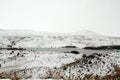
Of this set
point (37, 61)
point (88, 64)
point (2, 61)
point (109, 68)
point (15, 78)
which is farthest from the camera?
point (2, 61)

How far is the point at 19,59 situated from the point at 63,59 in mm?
8649

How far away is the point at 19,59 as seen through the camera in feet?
112

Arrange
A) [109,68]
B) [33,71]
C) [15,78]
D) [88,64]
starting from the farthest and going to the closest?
[88,64]
[33,71]
[109,68]
[15,78]

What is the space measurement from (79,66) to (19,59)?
600 inches

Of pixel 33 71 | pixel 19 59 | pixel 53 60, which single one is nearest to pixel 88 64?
pixel 33 71

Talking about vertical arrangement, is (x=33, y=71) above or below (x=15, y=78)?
below

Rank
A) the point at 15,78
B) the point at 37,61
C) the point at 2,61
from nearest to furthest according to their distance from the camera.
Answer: the point at 15,78 < the point at 37,61 < the point at 2,61

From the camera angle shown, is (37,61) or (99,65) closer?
(99,65)

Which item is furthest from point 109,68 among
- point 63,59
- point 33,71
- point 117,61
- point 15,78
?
point 15,78

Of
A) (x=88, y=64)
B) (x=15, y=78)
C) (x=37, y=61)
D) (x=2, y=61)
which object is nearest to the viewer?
(x=15, y=78)

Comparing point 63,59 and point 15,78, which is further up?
point 15,78

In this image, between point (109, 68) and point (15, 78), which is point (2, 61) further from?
point (15, 78)

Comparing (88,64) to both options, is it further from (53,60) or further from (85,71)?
(53,60)

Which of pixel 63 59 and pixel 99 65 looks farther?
pixel 63 59
